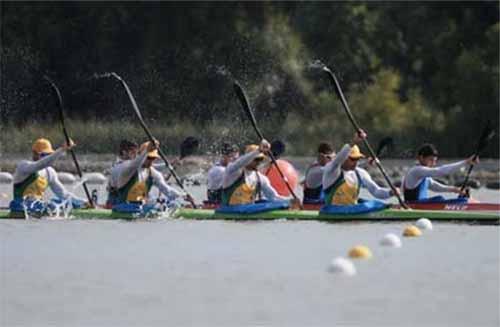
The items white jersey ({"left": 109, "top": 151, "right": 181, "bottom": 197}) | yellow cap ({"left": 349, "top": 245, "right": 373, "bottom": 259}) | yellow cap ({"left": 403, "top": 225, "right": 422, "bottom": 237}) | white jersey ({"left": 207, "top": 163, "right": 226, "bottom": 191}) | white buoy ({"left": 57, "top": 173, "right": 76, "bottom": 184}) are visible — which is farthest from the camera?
white buoy ({"left": 57, "top": 173, "right": 76, "bottom": 184})

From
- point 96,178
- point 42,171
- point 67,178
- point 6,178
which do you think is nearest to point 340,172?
point 42,171

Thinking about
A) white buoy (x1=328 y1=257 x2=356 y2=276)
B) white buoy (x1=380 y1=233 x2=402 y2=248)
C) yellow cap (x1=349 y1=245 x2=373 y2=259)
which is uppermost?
white buoy (x1=328 y1=257 x2=356 y2=276)

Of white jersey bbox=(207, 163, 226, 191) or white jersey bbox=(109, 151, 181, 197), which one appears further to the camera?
white jersey bbox=(207, 163, 226, 191)

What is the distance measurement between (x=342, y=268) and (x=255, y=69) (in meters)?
27.3

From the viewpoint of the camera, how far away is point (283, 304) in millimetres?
13930

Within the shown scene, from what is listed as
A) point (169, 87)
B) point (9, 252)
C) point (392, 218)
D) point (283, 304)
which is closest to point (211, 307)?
point (283, 304)

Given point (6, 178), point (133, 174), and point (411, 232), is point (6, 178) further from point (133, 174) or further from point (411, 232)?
point (411, 232)

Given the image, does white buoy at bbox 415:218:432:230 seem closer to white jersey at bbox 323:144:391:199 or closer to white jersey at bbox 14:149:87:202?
white jersey at bbox 323:144:391:199

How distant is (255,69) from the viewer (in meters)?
42.6

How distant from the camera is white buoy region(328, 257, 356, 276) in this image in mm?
15523

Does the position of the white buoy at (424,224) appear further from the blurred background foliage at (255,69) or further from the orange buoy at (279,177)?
the blurred background foliage at (255,69)

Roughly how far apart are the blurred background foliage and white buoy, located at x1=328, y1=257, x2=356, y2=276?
63.2 ft

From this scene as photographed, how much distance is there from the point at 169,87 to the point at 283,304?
28.9 meters

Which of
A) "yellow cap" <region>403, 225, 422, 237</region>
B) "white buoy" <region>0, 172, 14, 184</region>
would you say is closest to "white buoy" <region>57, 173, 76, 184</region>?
"white buoy" <region>0, 172, 14, 184</region>
